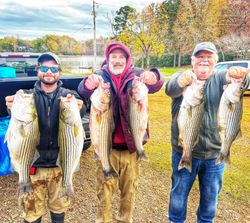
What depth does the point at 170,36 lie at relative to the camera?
131ft

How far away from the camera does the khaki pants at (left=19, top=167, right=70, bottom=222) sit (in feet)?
9.96

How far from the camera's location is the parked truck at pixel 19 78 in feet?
13.5

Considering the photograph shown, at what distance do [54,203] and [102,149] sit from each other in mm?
955

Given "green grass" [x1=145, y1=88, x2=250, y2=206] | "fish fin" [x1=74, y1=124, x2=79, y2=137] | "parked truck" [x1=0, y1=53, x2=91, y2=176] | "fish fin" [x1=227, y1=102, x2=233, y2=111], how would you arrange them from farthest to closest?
"green grass" [x1=145, y1=88, x2=250, y2=206] < "parked truck" [x1=0, y1=53, x2=91, y2=176] < "fish fin" [x1=74, y1=124, x2=79, y2=137] < "fish fin" [x1=227, y1=102, x2=233, y2=111]

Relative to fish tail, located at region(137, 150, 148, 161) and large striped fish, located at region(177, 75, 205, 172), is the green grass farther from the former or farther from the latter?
fish tail, located at region(137, 150, 148, 161)

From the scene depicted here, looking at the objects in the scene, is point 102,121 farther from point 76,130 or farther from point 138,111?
point 138,111

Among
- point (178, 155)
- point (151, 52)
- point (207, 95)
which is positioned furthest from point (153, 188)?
point (151, 52)

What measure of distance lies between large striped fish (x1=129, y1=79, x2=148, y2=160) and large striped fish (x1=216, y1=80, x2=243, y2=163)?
746 millimetres

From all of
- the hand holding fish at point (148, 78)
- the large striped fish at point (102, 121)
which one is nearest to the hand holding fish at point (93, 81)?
the large striped fish at point (102, 121)

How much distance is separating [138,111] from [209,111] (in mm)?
818

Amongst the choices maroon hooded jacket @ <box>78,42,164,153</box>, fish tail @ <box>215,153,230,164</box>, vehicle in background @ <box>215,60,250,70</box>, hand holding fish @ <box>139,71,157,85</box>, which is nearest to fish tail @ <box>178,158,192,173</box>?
fish tail @ <box>215,153,230,164</box>

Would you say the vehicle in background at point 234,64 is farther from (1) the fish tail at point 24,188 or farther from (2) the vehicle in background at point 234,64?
(1) the fish tail at point 24,188

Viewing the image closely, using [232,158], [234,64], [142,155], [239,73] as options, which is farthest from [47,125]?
[234,64]

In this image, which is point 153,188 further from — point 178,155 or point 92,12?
point 92,12
